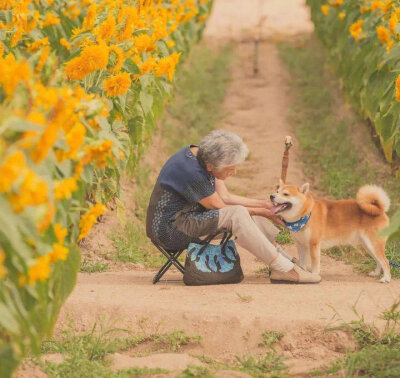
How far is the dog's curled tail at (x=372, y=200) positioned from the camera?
644cm

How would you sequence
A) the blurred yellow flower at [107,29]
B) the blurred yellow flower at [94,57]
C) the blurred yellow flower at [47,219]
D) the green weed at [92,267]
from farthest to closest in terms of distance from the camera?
the green weed at [92,267], the blurred yellow flower at [107,29], the blurred yellow flower at [94,57], the blurred yellow flower at [47,219]

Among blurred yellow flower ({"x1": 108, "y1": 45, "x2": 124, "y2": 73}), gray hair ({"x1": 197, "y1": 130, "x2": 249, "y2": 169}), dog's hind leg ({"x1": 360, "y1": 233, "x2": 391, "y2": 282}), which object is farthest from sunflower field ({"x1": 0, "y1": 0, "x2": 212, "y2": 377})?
dog's hind leg ({"x1": 360, "y1": 233, "x2": 391, "y2": 282})

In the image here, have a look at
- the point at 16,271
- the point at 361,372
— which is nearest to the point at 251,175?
the point at 361,372

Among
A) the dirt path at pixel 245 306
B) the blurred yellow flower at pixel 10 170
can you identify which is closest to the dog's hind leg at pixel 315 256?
the dirt path at pixel 245 306

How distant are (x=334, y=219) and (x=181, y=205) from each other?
1.17m

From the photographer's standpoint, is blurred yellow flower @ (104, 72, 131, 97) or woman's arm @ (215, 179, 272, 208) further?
woman's arm @ (215, 179, 272, 208)

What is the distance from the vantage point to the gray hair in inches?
243

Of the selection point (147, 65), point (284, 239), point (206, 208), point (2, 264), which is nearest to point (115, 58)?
point (147, 65)

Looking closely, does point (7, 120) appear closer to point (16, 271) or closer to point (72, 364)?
point (16, 271)

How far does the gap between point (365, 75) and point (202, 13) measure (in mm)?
6315

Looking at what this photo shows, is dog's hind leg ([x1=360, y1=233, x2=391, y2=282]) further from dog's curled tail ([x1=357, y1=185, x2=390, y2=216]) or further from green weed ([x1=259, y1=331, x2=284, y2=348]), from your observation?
green weed ([x1=259, y1=331, x2=284, y2=348])

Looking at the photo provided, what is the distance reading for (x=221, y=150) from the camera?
243 inches

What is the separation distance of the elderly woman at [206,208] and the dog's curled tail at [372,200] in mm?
638

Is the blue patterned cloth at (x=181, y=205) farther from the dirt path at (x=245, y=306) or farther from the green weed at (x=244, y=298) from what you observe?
the green weed at (x=244, y=298)
